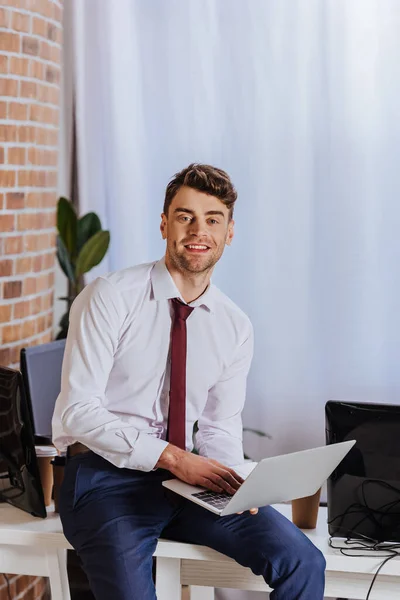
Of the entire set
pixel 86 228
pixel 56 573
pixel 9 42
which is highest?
pixel 9 42

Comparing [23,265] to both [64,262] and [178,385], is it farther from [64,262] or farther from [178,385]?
[178,385]

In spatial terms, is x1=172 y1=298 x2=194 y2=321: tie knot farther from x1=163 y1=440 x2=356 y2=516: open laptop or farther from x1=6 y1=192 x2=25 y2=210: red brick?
x1=6 y1=192 x2=25 y2=210: red brick

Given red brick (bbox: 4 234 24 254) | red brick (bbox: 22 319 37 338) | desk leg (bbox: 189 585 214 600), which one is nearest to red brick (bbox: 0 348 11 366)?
Result: red brick (bbox: 22 319 37 338)

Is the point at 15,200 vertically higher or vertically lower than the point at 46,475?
higher

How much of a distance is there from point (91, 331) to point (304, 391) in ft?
5.25

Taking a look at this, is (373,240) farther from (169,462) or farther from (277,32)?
(169,462)

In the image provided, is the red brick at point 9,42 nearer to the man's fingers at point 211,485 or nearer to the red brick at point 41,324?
the red brick at point 41,324

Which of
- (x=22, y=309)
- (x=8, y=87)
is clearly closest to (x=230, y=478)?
(x=22, y=309)

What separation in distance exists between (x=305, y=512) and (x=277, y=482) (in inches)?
13.9

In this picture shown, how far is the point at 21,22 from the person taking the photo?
2768 millimetres

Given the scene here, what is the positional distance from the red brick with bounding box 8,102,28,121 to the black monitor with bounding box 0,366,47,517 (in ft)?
2.98

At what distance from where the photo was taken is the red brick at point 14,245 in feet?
9.08

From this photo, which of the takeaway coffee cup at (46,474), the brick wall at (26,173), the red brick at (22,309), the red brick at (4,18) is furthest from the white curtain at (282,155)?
the takeaway coffee cup at (46,474)

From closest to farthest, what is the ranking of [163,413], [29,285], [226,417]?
[163,413], [226,417], [29,285]
